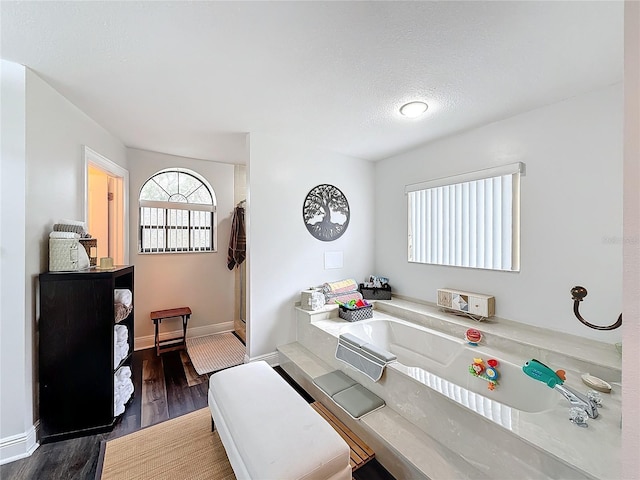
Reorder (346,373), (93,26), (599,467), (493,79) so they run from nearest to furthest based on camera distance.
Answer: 1. (599,467)
2. (93,26)
3. (493,79)
4. (346,373)

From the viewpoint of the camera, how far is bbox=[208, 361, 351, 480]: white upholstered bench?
3.72ft

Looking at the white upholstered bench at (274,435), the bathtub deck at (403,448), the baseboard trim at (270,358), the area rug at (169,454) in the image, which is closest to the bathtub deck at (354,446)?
the bathtub deck at (403,448)

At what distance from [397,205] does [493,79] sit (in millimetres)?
1879

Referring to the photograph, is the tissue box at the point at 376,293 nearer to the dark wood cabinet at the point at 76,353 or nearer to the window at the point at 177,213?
the window at the point at 177,213

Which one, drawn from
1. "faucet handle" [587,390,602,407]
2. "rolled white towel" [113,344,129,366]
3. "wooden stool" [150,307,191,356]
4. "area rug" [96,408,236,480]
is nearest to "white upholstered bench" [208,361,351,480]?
"area rug" [96,408,236,480]

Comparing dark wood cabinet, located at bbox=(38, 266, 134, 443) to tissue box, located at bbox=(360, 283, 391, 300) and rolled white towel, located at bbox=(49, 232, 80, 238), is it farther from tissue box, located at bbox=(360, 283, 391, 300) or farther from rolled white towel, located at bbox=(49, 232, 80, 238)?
tissue box, located at bbox=(360, 283, 391, 300)

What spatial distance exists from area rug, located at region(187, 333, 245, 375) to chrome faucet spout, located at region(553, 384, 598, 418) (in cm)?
275

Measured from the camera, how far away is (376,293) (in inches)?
135

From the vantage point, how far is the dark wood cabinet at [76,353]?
177 centimetres

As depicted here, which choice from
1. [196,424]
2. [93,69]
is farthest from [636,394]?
[93,69]

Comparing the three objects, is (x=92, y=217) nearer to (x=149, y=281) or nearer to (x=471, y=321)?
(x=149, y=281)

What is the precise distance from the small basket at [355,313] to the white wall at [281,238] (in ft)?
1.69

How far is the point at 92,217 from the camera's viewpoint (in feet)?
9.93

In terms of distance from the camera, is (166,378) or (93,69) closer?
(93,69)
